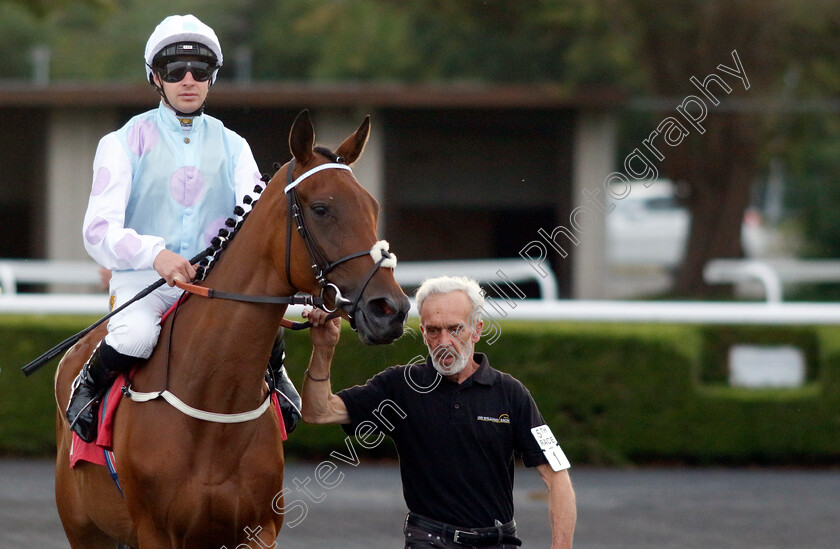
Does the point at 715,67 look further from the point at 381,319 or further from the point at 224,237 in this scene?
the point at 381,319

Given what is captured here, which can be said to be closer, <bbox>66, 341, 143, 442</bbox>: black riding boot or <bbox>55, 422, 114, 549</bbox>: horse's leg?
<bbox>66, 341, 143, 442</bbox>: black riding boot

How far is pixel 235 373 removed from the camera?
3059 millimetres

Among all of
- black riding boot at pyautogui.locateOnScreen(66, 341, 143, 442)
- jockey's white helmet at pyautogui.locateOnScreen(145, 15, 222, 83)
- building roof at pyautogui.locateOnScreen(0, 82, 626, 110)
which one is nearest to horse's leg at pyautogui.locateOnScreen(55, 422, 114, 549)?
black riding boot at pyautogui.locateOnScreen(66, 341, 143, 442)

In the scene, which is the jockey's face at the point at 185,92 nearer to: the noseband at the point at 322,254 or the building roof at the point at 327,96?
the noseband at the point at 322,254

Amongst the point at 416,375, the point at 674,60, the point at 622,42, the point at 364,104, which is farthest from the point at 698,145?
the point at 416,375

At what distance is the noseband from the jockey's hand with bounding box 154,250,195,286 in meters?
0.31

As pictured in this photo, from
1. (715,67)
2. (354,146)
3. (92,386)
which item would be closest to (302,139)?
(354,146)

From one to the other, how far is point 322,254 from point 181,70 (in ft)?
2.86

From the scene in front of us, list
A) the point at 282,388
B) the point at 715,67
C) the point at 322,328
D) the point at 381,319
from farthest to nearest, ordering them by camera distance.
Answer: the point at 715,67
the point at 282,388
the point at 322,328
the point at 381,319

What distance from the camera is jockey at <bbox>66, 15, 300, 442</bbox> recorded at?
3217mm

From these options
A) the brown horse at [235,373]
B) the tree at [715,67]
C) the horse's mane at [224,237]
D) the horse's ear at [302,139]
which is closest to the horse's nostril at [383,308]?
the brown horse at [235,373]

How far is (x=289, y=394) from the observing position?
349 centimetres

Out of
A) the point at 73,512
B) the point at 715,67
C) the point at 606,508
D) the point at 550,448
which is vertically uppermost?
the point at 715,67

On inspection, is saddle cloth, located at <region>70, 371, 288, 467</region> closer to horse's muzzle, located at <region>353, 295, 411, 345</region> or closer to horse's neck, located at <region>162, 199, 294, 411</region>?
horse's neck, located at <region>162, 199, 294, 411</region>
